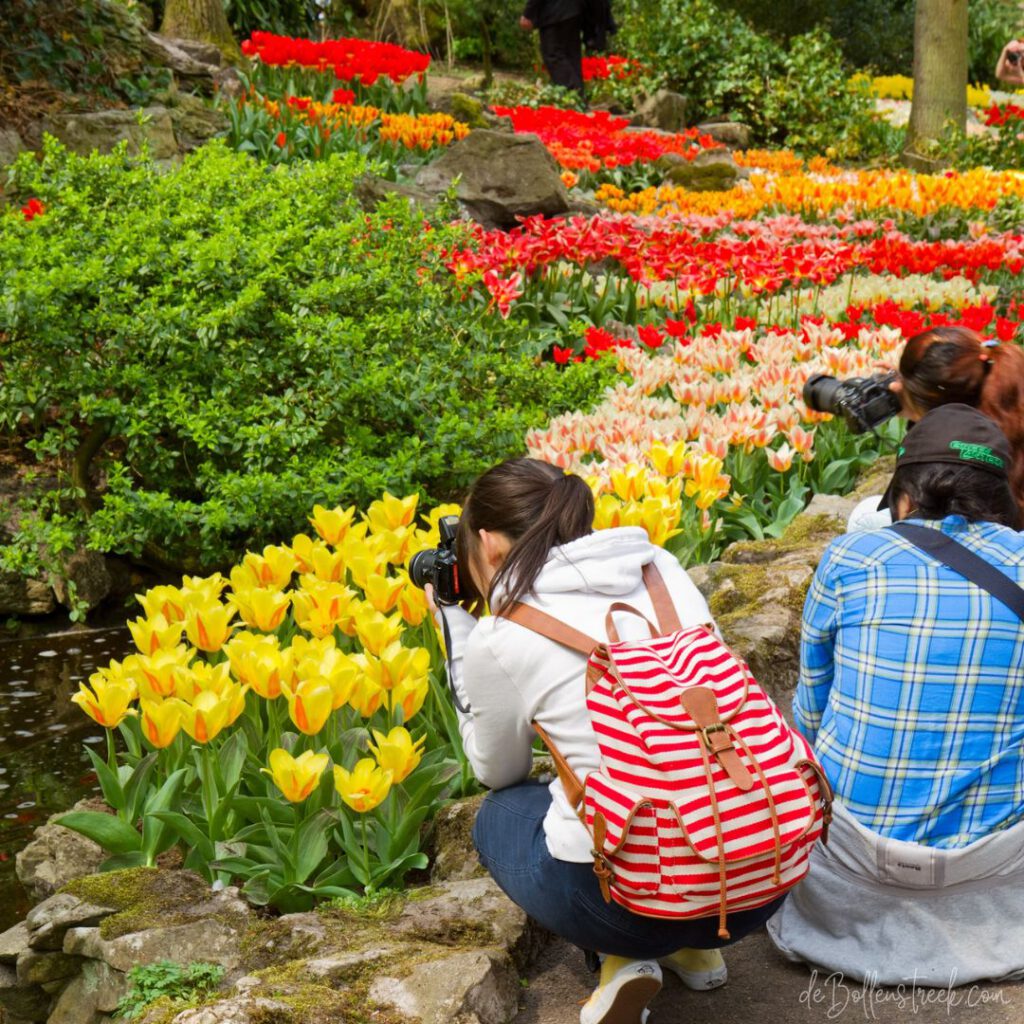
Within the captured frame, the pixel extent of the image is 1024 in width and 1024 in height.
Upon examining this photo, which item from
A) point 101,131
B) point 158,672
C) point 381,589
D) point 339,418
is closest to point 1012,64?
point 339,418

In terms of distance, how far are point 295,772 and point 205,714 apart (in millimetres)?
260

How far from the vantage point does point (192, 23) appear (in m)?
14.1

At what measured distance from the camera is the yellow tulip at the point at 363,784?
2553 millimetres

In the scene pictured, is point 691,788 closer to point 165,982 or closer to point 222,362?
point 165,982

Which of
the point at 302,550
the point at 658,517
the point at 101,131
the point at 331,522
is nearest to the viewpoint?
the point at 302,550

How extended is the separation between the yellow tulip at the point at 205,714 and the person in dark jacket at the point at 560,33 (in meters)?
15.1

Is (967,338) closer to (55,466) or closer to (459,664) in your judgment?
(459,664)

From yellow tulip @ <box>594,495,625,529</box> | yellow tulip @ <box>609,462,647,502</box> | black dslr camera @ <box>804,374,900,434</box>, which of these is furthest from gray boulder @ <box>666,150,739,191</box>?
yellow tulip @ <box>594,495,625,529</box>


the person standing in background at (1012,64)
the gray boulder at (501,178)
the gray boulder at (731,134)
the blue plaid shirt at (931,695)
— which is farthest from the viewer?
the gray boulder at (731,134)

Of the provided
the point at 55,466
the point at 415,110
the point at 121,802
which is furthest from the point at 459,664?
the point at 415,110

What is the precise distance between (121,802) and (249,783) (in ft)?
0.88

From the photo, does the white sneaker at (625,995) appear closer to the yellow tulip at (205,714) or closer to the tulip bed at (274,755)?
the tulip bed at (274,755)

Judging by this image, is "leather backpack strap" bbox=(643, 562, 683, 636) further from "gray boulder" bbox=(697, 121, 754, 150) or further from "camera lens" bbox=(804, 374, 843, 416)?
"gray boulder" bbox=(697, 121, 754, 150)

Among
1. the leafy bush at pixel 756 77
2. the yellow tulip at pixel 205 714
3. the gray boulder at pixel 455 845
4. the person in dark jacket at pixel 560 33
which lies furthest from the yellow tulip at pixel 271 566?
the leafy bush at pixel 756 77
